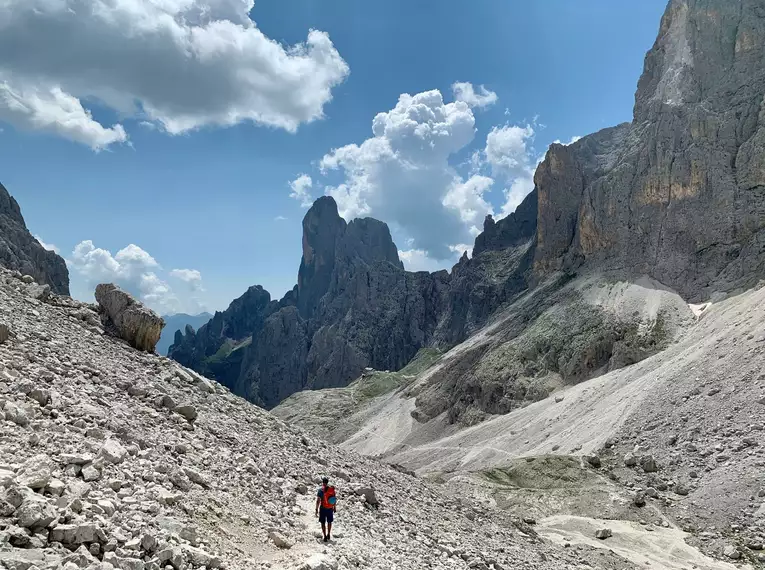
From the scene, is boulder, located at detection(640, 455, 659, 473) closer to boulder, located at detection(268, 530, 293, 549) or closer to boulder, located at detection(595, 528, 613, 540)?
boulder, located at detection(595, 528, 613, 540)

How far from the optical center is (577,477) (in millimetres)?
45562

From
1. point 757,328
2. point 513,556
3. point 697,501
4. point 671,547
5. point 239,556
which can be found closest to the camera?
point 239,556

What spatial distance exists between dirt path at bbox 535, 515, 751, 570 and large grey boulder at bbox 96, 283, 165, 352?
22.6 metres

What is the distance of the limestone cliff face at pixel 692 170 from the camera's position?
95.7m

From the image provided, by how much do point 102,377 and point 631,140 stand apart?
450ft

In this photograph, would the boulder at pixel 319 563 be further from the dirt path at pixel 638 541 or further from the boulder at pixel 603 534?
the boulder at pixel 603 534

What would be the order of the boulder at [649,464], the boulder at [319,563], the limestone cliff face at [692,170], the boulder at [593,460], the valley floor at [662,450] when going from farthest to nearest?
the limestone cliff face at [692,170] < the boulder at [593,460] < the boulder at [649,464] < the valley floor at [662,450] < the boulder at [319,563]

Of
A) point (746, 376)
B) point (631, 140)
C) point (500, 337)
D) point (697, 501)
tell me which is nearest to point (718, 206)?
point (631, 140)

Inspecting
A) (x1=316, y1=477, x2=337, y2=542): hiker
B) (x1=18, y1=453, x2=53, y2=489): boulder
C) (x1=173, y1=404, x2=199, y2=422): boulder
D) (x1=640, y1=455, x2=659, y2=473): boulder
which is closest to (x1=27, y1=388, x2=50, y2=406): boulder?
(x1=18, y1=453, x2=53, y2=489): boulder

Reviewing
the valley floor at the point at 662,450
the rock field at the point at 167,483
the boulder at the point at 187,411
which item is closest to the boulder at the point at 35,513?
the rock field at the point at 167,483

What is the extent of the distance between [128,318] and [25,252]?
130 m

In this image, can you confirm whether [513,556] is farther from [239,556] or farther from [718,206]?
[718,206]

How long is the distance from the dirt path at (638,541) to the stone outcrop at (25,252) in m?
119

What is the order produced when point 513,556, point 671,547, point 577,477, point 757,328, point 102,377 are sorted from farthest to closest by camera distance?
point 757,328
point 577,477
point 671,547
point 513,556
point 102,377
